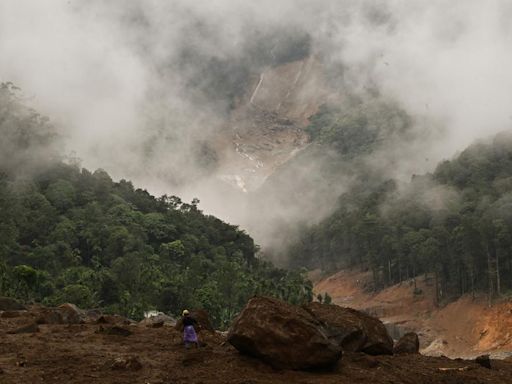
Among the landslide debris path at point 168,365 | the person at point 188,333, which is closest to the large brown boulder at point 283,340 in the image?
the landslide debris path at point 168,365

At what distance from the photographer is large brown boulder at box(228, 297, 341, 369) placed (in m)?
14.8

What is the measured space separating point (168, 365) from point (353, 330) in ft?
20.9

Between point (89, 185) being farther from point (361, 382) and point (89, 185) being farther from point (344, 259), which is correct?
point (361, 382)

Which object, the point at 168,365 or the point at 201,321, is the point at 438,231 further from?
the point at 168,365

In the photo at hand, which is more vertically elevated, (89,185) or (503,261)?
(89,185)

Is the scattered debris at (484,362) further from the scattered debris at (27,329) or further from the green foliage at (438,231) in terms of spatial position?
the green foliage at (438,231)

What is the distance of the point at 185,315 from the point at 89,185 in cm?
9972

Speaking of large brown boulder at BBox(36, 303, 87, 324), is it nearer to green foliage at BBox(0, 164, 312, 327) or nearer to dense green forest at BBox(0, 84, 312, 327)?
dense green forest at BBox(0, 84, 312, 327)

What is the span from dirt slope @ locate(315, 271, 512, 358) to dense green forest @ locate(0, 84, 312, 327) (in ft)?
46.9

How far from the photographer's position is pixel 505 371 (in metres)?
18.6

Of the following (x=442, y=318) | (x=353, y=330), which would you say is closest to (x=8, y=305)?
(x=353, y=330)

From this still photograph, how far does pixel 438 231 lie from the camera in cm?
9012

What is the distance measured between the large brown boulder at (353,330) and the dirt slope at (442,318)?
3698cm

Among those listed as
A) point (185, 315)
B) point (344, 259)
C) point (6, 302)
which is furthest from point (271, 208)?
point (185, 315)
